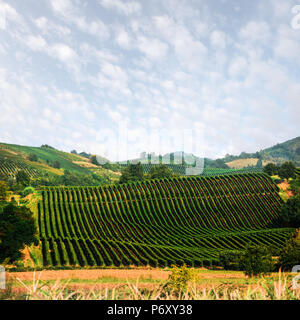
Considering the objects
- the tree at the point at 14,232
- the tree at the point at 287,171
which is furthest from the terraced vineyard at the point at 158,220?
the tree at the point at 287,171

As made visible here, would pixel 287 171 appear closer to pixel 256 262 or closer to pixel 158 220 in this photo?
pixel 158 220

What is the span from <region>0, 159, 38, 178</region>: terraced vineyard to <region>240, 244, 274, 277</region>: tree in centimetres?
15402

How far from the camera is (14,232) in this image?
3931cm

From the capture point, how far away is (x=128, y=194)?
84.6m

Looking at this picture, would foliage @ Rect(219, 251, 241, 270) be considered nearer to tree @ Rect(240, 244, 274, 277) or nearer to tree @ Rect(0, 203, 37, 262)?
tree @ Rect(240, 244, 274, 277)

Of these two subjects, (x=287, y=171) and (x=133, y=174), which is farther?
(x=133, y=174)

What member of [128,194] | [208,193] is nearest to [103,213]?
[128,194]

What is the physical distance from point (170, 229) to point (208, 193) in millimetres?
25006

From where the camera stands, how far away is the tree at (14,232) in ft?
124

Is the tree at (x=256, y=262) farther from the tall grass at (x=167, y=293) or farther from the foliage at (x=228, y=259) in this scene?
the tall grass at (x=167, y=293)

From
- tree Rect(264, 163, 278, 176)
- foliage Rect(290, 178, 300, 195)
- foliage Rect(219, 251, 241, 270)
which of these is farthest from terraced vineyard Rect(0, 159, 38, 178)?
foliage Rect(219, 251, 241, 270)

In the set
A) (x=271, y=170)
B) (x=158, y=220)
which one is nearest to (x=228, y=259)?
(x=158, y=220)

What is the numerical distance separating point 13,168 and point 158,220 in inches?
5065
